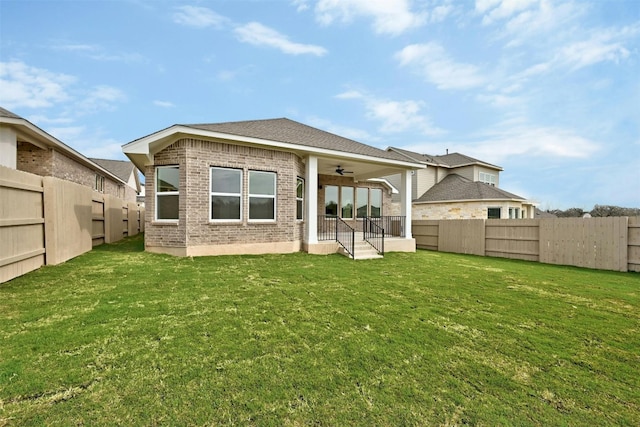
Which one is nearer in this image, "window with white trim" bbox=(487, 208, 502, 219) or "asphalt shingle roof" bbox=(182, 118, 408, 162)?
"asphalt shingle roof" bbox=(182, 118, 408, 162)

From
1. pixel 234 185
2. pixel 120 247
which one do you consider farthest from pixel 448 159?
pixel 120 247

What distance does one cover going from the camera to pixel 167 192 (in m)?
8.74

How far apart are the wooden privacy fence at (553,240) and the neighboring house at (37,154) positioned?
1574cm

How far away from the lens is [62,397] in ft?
6.97

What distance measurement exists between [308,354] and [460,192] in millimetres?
20241

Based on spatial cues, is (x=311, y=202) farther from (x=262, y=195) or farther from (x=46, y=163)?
(x=46, y=163)

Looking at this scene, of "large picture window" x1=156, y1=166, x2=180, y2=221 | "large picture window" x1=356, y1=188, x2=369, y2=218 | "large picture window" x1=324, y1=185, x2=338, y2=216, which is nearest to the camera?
"large picture window" x1=156, y1=166, x2=180, y2=221

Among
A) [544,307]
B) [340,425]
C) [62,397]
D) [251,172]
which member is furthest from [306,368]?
[251,172]

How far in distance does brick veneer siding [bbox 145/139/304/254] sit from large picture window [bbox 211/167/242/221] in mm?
153

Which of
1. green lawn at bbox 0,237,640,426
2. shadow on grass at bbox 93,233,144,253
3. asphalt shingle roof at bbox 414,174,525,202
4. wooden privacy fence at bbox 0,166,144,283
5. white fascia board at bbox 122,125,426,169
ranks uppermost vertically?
white fascia board at bbox 122,125,426,169

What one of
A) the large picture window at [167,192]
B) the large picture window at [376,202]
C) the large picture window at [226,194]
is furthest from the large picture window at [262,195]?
the large picture window at [376,202]

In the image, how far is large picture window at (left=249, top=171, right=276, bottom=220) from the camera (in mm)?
9211

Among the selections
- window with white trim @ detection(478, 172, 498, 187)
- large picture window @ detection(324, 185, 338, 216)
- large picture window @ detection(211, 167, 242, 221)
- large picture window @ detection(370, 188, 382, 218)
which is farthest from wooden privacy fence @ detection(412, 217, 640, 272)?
window with white trim @ detection(478, 172, 498, 187)

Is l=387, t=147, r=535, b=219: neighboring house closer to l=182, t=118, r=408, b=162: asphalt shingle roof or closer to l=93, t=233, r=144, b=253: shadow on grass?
l=182, t=118, r=408, b=162: asphalt shingle roof
